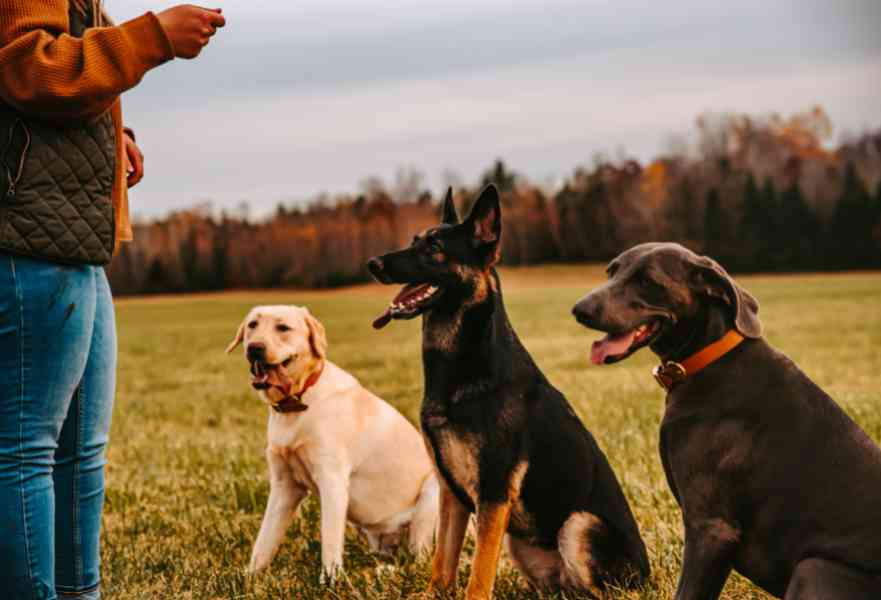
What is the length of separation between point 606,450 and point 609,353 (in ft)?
13.8

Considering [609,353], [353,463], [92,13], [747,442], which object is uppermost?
[92,13]

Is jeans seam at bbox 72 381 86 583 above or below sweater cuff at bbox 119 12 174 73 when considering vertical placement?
below

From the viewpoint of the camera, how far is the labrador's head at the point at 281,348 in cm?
519

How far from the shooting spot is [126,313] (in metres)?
53.0

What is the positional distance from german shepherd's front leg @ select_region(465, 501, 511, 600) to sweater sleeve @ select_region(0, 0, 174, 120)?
2.28 meters

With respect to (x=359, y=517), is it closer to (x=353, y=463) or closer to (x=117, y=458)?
(x=353, y=463)

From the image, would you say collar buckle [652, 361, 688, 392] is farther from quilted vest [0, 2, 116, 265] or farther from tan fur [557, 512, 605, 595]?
quilted vest [0, 2, 116, 265]

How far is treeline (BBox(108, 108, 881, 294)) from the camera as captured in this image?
52.5 m

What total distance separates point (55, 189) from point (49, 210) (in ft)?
0.23

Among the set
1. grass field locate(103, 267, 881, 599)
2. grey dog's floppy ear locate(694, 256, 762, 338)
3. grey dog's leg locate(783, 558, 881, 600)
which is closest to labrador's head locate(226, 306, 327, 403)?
grass field locate(103, 267, 881, 599)

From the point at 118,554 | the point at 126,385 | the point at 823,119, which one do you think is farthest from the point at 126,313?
the point at 118,554

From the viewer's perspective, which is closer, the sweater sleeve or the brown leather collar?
the sweater sleeve

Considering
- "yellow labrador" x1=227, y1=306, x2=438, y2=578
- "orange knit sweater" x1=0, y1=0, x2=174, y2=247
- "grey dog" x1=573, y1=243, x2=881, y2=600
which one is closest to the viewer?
"orange knit sweater" x1=0, y1=0, x2=174, y2=247

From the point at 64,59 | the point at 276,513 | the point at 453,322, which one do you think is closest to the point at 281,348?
the point at 276,513
